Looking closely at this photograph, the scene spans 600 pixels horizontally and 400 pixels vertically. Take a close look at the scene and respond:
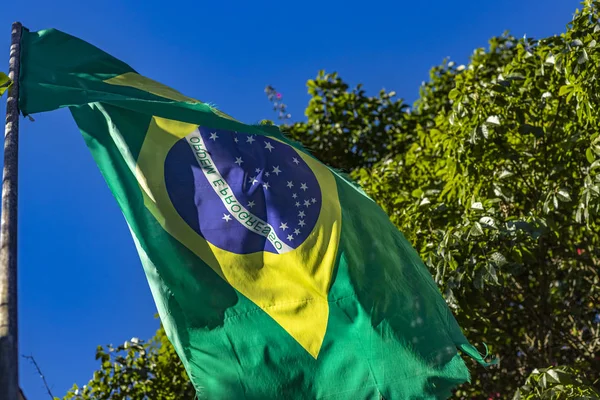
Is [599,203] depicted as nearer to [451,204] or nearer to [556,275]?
[451,204]

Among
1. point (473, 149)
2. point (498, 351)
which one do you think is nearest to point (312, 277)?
point (473, 149)

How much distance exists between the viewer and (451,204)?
27.0 feet

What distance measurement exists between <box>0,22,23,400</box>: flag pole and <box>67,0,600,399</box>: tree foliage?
2906 millimetres

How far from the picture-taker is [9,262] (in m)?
3.47

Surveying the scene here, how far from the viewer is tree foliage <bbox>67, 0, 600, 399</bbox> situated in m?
6.92

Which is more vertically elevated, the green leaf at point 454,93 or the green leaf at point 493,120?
the green leaf at point 454,93

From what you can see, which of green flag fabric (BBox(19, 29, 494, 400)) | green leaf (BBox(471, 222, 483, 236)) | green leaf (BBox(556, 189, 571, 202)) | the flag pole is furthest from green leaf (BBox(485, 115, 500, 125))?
the flag pole

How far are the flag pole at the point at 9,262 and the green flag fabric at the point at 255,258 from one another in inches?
19.3

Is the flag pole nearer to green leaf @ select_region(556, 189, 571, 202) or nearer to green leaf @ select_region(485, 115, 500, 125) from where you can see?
green leaf @ select_region(485, 115, 500, 125)

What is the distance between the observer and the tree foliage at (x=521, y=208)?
272 inches

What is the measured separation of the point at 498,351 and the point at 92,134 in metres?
5.70

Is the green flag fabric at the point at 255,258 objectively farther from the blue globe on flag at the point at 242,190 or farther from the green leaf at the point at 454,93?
the green leaf at the point at 454,93

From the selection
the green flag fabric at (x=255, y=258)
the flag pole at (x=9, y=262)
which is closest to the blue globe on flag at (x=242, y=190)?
the green flag fabric at (x=255, y=258)

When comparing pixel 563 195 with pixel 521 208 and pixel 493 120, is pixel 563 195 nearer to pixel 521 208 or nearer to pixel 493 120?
pixel 493 120
